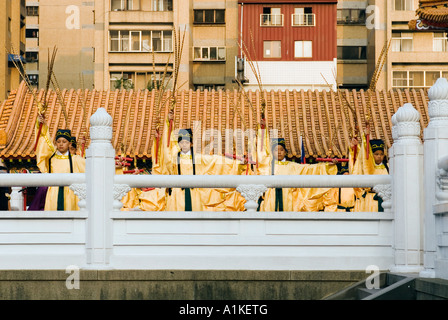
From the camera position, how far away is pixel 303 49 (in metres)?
35.0

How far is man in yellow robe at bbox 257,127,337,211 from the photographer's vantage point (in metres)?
11.0

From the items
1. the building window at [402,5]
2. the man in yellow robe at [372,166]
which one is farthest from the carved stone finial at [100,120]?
the building window at [402,5]

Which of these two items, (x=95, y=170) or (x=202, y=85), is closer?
(x=95, y=170)

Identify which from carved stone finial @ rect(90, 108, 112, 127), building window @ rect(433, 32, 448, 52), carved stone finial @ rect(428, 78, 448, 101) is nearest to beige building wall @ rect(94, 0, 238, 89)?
building window @ rect(433, 32, 448, 52)

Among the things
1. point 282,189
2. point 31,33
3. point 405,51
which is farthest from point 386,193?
point 31,33

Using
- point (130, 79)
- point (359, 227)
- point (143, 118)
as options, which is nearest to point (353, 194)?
point (359, 227)

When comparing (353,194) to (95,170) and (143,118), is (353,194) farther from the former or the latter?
(143,118)

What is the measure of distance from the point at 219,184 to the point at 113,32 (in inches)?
1114

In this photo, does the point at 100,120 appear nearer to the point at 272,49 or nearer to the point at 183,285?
Answer: the point at 183,285

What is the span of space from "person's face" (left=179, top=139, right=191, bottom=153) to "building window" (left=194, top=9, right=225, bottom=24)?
2510cm

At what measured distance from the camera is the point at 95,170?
7.98m

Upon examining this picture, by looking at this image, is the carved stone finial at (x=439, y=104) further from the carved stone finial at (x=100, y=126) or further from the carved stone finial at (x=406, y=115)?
the carved stone finial at (x=100, y=126)

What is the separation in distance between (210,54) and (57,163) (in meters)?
25.9

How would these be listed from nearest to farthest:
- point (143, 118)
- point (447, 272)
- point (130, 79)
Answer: point (447, 272) < point (143, 118) < point (130, 79)
